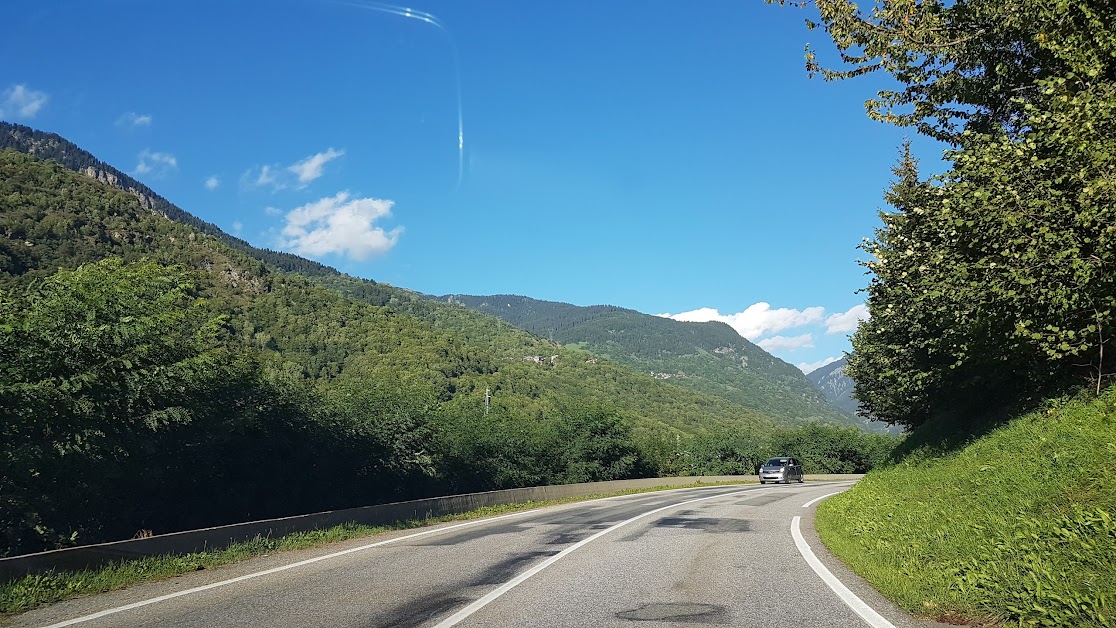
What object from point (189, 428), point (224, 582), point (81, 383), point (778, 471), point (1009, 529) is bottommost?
point (224, 582)

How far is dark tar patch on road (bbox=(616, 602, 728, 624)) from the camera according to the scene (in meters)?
6.81

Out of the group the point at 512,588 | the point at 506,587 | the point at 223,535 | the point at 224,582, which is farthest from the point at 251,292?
the point at 512,588

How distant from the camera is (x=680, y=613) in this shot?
7.12m

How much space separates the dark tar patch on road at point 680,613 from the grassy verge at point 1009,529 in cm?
184

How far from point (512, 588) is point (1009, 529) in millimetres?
5993

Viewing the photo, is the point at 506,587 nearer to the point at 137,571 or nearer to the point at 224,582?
the point at 224,582

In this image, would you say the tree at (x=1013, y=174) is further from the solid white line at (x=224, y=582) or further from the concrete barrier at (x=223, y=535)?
the concrete barrier at (x=223, y=535)

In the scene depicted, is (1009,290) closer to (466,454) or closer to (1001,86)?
(1001,86)

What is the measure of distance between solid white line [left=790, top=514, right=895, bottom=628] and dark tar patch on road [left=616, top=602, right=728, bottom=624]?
50.0 inches

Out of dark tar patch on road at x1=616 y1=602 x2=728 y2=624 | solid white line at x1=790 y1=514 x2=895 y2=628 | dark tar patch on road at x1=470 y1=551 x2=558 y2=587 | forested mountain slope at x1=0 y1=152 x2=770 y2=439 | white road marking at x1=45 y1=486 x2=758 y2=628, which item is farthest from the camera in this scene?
forested mountain slope at x1=0 y1=152 x2=770 y2=439

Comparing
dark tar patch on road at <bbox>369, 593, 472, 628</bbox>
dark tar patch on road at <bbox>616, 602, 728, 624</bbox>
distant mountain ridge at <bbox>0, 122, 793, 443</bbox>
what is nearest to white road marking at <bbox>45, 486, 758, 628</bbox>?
dark tar patch on road at <bbox>369, 593, 472, 628</bbox>

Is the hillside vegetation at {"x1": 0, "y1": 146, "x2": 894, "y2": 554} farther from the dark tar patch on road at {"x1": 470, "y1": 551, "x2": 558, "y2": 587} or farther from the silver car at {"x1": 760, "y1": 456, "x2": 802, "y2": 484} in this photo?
the silver car at {"x1": 760, "y1": 456, "x2": 802, "y2": 484}

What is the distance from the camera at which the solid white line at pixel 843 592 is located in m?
6.50

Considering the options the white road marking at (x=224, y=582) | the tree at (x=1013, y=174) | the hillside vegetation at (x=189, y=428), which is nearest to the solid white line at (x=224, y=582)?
the white road marking at (x=224, y=582)
